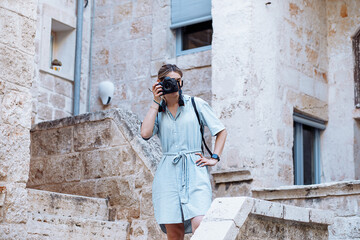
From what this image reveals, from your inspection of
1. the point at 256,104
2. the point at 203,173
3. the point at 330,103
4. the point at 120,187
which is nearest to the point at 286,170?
the point at 256,104

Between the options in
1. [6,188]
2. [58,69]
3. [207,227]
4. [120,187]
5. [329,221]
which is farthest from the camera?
[58,69]

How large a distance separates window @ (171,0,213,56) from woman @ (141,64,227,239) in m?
4.45

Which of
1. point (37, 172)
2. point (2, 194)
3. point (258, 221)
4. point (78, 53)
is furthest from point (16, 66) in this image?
point (78, 53)

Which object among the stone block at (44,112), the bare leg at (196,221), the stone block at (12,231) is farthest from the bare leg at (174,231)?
the stone block at (44,112)

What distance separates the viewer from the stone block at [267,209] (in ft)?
14.7

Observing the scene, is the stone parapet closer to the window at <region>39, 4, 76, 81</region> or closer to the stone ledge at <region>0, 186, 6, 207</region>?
the stone ledge at <region>0, 186, 6, 207</region>

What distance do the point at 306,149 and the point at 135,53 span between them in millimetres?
2699

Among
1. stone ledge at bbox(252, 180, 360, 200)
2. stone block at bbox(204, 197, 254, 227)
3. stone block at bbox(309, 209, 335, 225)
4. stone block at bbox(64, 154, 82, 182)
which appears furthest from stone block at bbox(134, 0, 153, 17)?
stone block at bbox(204, 197, 254, 227)

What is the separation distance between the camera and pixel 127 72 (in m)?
9.66

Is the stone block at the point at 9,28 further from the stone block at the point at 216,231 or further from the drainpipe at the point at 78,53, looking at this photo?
the drainpipe at the point at 78,53

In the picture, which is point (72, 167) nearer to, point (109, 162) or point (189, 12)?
point (109, 162)

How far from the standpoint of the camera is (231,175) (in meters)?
7.46

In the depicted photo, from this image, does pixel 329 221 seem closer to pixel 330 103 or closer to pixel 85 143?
pixel 85 143

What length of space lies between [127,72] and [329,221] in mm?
5078
